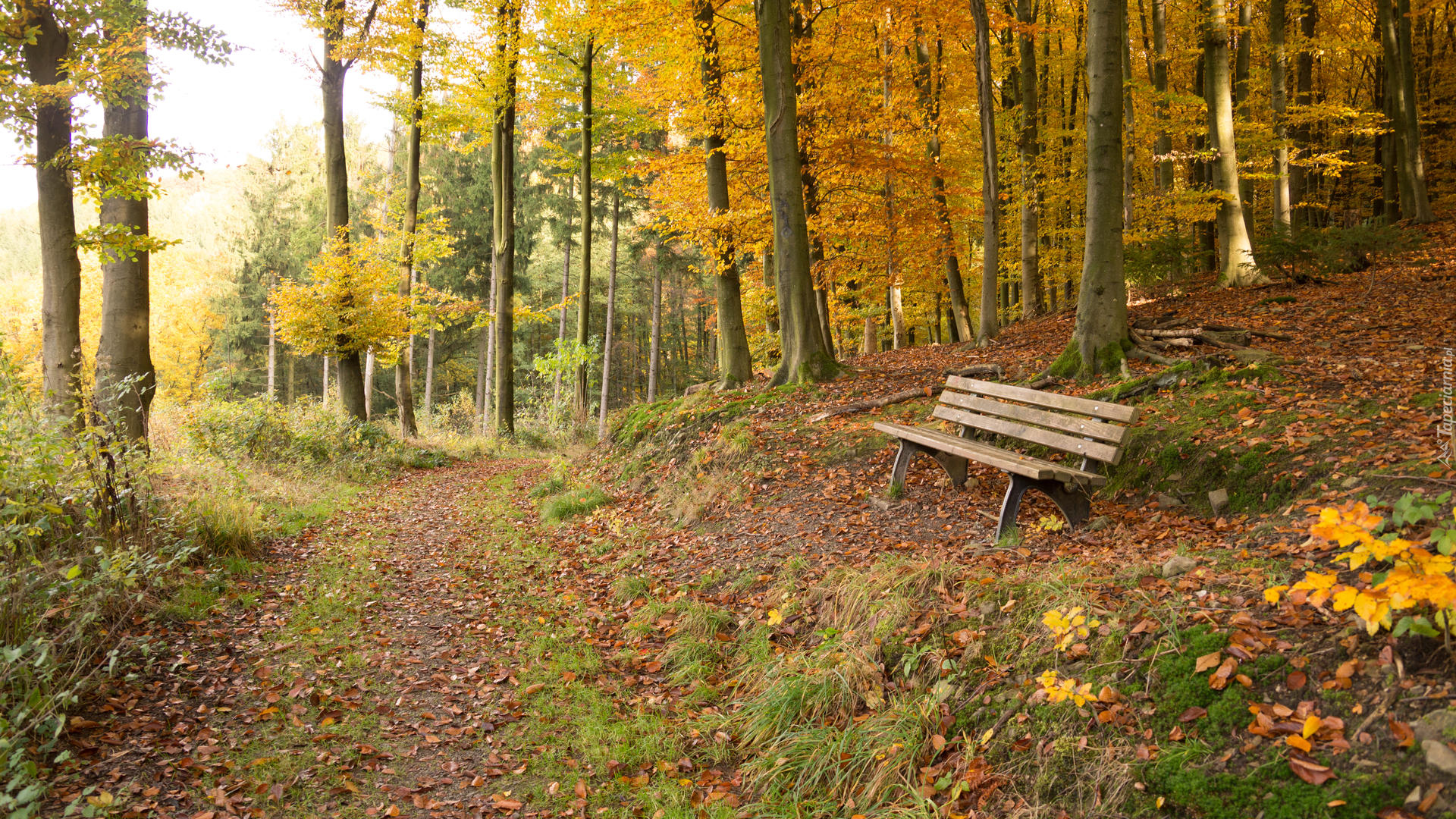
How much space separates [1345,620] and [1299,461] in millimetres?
2060

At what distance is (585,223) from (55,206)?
9.06 meters

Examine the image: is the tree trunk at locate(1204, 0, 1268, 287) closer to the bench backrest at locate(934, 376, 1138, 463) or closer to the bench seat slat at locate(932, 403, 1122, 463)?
the bench backrest at locate(934, 376, 1138, 463)

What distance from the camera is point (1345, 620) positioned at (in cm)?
267

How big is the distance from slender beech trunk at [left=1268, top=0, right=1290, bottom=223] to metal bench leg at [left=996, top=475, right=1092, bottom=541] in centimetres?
1155

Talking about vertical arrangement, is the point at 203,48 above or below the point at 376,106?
below

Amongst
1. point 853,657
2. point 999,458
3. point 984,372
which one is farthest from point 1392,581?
point 984,372

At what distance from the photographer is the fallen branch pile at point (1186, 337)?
7164 millimetres

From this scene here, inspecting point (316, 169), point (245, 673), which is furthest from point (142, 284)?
point (316, 169)

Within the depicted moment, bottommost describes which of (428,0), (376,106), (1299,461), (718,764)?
(718,764)

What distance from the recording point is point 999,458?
15.8ft

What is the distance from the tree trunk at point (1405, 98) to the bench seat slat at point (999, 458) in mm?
15097

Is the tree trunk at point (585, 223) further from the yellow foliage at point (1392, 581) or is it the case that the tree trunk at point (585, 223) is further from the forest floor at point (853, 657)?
the yellow foliage at point (1392, 581)

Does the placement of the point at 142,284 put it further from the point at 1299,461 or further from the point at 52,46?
the point at 1299,461

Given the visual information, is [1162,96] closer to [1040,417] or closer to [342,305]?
[1040,417]
